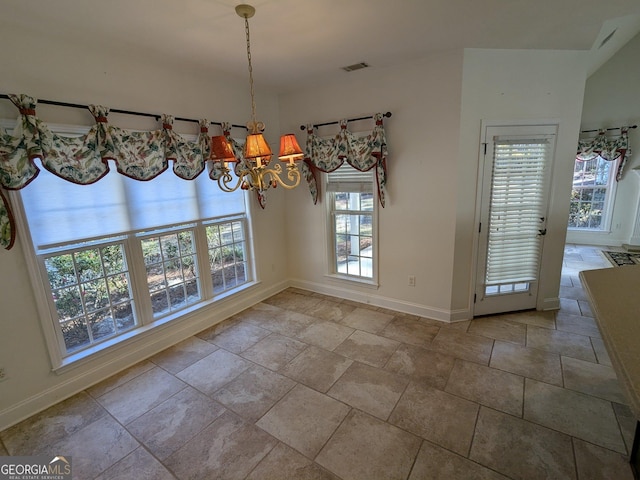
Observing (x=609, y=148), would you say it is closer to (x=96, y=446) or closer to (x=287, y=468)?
(x=287, y=468)

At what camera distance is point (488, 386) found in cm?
240

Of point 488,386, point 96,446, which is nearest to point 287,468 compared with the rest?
point 96,446

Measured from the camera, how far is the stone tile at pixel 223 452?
1813 millimetres

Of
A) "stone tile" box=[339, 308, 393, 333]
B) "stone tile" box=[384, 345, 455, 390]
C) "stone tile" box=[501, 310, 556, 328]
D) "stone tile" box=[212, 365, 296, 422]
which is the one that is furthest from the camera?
"stone tile" box=[339, 308, 393, 333]

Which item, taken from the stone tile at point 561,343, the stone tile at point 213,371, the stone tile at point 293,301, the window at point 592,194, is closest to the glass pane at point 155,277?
the stone tile at point 213,371

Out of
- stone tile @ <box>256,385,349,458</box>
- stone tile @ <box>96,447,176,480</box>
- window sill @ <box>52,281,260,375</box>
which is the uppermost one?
window sill @ <box>52,281,260,375</box>

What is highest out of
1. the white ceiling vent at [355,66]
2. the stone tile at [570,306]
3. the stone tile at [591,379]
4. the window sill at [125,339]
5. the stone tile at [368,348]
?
the white ceiling vent at [355,66]

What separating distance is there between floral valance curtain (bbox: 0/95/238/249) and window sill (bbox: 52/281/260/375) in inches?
41.8

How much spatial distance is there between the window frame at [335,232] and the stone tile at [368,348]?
2.90ft

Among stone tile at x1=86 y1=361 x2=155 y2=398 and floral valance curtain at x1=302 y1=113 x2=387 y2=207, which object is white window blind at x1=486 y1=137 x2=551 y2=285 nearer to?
floral valance curtain at x1=302 y1=113 x2=387 y2=207

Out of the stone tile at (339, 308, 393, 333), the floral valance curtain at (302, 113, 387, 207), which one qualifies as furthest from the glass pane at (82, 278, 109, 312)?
the floral valance curtain at (302, 113, 387, 207)

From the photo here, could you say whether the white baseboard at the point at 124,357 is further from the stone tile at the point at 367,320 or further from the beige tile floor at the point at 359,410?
the stone tile at the point at 367,320

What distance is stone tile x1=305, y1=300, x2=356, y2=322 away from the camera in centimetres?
368

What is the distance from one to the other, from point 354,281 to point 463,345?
154 cm
